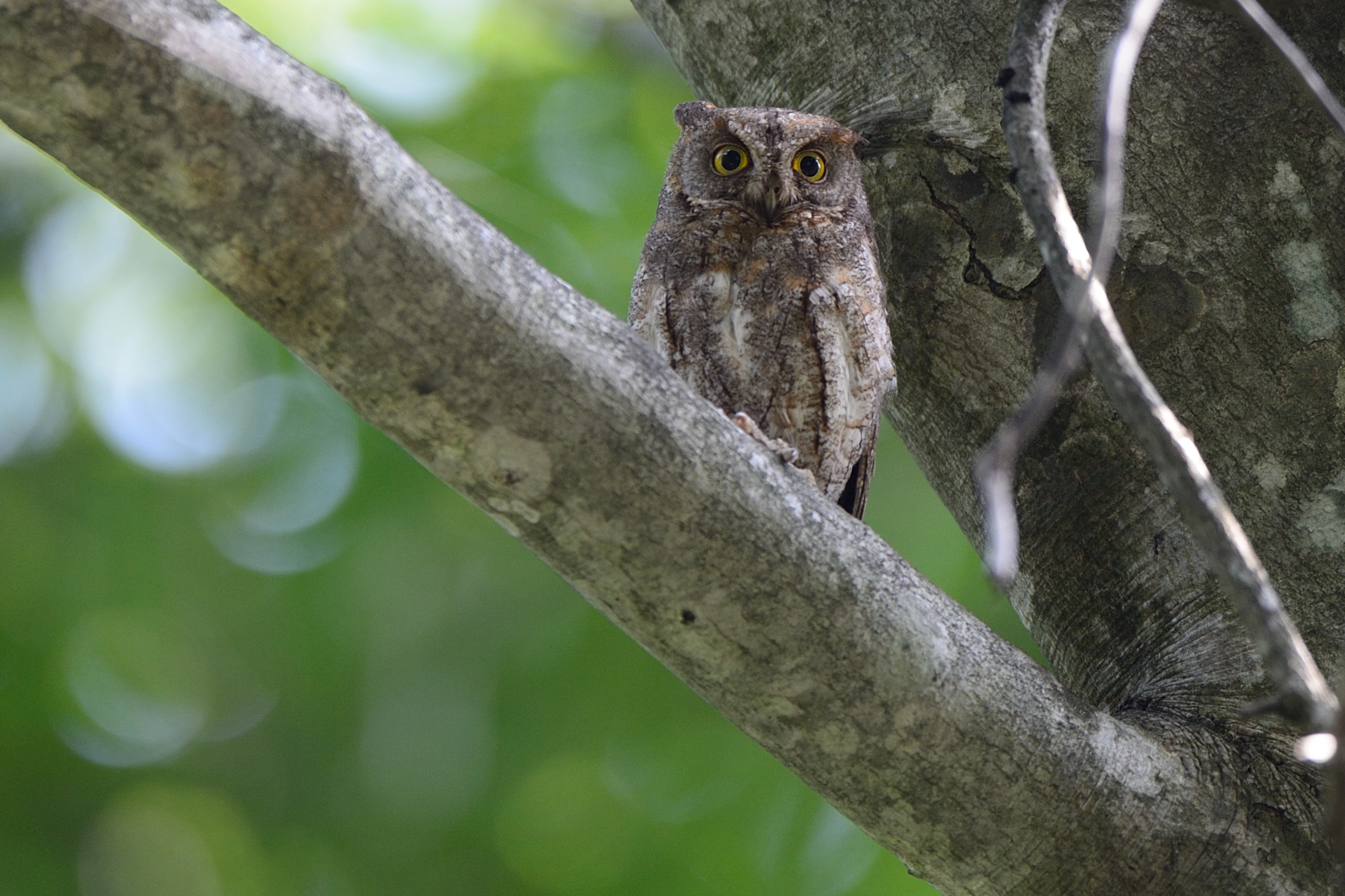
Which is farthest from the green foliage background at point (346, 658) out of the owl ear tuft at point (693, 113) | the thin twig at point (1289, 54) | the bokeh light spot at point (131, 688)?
the thin twig at point (1289, 54)

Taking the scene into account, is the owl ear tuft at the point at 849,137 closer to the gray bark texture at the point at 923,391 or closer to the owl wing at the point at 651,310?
the gray bark texture at the point at 923,391

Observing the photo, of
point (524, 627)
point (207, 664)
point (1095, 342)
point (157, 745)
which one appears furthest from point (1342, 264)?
point (157, 745)

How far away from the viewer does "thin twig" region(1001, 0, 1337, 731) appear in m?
0.88

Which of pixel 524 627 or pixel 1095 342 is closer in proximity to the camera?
pixel 1095 342

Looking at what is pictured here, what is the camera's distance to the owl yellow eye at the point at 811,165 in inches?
98.6


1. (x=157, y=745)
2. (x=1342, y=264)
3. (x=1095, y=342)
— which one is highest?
(x=1342, y=264)

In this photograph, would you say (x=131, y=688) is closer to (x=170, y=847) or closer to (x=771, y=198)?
(x=170, y=847)

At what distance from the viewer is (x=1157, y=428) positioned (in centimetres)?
94

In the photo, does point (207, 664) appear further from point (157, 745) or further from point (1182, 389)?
point (1182, 389)

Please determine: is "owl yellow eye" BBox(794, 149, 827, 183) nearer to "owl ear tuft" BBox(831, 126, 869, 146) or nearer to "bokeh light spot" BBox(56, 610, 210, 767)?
"owl ear tuft" BBox(831, 126, 869, 146)

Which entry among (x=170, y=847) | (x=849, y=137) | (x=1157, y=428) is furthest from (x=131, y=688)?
(x=1157, y=428)

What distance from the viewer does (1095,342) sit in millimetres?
967

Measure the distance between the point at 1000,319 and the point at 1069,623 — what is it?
59cm

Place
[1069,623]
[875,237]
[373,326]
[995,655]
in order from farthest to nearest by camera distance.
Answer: [875,237] < [1069,623] < [995,655] < [373,326]
